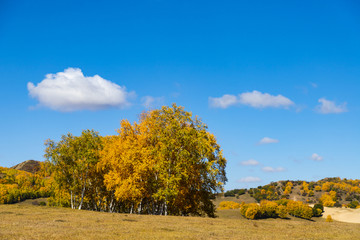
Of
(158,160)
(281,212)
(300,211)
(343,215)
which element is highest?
(158,160)

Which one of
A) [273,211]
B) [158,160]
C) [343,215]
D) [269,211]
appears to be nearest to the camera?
[158,160]

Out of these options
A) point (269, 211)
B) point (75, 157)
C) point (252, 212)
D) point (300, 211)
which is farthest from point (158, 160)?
point (300, 211)

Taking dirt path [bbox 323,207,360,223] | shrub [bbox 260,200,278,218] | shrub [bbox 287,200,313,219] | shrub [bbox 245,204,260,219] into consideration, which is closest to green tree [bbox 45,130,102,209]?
shrub [bbox 245,204,260,219]

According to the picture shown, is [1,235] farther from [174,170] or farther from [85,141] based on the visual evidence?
[85,141]

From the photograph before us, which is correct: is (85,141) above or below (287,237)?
above

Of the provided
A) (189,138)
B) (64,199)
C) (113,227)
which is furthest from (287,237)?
(64,199)

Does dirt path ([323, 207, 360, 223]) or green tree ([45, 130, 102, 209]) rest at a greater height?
green tree ([45, 130, 102, 209])

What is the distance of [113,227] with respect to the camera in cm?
2916

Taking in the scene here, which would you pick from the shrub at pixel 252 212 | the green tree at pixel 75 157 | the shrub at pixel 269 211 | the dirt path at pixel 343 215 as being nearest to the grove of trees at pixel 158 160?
the green tree at pixel 75 157

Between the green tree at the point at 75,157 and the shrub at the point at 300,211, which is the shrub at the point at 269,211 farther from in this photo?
the green tree at the point at 75,157

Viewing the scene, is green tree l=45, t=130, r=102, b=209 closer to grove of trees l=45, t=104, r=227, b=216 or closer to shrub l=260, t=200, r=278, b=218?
grove of trees l=45, t=104, r=227, b=216

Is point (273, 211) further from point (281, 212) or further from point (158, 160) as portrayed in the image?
point (158, 160)

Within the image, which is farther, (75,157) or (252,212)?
(252,212)

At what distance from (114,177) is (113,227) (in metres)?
20.0
